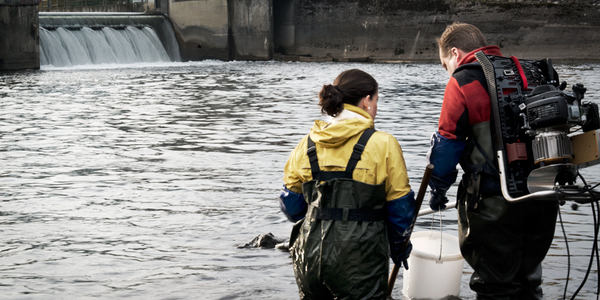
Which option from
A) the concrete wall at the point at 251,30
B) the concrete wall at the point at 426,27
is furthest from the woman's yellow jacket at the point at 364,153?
the concrete wall at the point at 251,30

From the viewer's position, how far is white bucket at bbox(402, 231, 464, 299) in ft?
11.6

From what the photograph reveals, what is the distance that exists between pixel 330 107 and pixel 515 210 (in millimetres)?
1094

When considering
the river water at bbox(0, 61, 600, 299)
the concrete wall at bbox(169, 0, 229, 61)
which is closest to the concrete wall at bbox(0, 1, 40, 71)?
the river water at bbox(0, 61, 600, 299)

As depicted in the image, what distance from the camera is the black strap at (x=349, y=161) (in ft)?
8.64

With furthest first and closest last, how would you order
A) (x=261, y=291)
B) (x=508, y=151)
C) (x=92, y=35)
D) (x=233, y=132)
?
(x=92, y=35), (x=233, y=132), (x=261, y=291), (x=508, y=151)

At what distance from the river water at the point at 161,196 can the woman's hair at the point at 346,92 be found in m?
1.75

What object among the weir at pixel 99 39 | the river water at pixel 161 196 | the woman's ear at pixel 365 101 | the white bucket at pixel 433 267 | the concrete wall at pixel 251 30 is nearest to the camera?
the woman's ear at pixel 365 101

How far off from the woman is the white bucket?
0.86m

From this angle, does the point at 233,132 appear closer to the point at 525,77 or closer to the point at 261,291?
the point at 261,291

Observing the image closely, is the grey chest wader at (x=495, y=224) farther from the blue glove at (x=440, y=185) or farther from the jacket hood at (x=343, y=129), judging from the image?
the jacket hood at (x=343, y=129)

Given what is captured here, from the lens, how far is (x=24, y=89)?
19562 mm

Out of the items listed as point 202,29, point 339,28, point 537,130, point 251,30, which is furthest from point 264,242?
point 202,29

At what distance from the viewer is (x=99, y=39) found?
3197 centimetres

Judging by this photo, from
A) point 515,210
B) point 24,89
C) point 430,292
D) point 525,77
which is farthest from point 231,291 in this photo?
point 24,89
